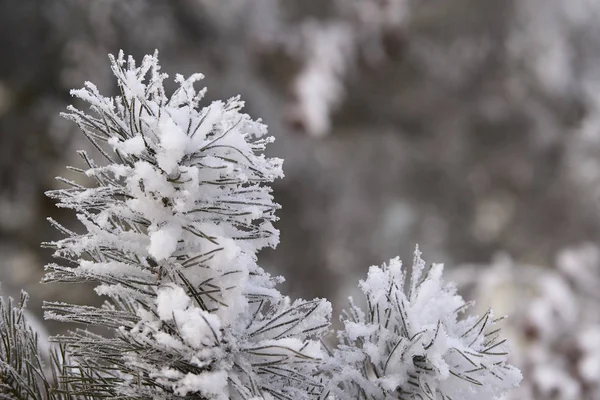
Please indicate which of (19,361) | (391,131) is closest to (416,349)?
(19,361)

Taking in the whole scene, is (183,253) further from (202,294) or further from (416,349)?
(416,349)

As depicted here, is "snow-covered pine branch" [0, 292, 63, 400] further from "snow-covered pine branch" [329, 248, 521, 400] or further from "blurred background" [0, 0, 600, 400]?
"blurred background" [0, 0, 600, 400]

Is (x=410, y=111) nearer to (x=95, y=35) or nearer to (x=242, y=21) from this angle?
(x=242, y=21)

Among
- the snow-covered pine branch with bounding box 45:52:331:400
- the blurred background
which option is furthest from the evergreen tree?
the blurred background

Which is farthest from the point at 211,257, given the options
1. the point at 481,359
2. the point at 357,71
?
the point at 357,71

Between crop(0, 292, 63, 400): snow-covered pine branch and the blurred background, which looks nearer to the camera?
crop(0, 292, 63, 400): snow-covered pine branch

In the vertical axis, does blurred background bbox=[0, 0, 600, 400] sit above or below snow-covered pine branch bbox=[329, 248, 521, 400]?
above

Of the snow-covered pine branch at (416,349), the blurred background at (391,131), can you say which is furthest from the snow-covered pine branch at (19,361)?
the blurred background at (391,131)

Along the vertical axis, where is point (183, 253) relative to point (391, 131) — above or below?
below
